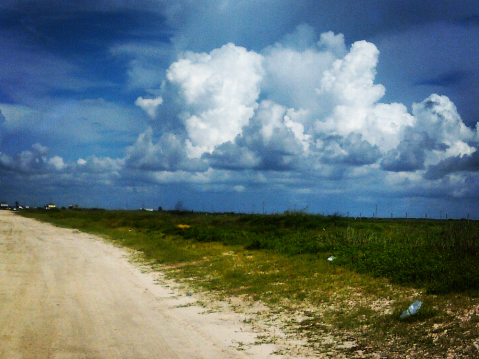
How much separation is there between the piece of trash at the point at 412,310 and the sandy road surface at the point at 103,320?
3.00 metres

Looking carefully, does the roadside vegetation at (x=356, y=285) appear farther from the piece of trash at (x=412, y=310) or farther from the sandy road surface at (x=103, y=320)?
the sandy road surface at (x=103, y=320)

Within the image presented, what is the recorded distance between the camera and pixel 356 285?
11.8 m

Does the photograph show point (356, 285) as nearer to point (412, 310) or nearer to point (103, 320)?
point (412, 310)

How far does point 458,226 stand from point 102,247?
1910 cm

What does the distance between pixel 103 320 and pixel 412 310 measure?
6781 millimetres

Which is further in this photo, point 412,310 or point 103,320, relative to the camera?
point 103,320

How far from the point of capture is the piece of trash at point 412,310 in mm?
8680

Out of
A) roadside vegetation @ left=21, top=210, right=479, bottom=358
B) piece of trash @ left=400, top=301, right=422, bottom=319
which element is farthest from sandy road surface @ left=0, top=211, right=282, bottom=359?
piece of trash @ left=400, top=301, right=422, bottom=319

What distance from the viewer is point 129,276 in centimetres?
1609

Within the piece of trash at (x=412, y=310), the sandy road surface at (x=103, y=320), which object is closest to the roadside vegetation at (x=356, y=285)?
the piece of trash at (x=412, y=310)

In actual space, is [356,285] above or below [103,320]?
above

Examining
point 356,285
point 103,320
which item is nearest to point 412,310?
point 356,285

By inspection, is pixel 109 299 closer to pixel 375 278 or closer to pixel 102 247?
pixel 375 278

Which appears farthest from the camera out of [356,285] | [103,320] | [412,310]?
[356,285]
